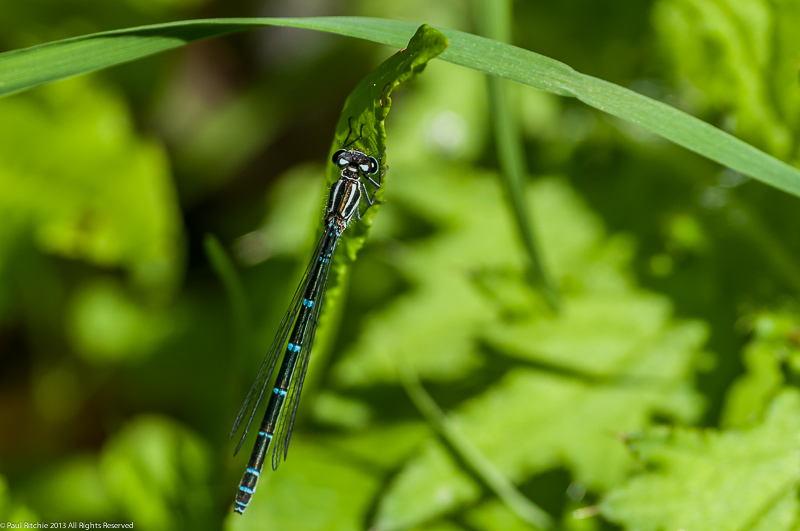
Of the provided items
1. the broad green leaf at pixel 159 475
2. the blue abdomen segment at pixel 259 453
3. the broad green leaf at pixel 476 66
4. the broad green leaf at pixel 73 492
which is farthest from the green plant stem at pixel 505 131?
the broad green leaf at pixel 73 492

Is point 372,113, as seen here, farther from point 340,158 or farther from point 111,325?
point 111,325

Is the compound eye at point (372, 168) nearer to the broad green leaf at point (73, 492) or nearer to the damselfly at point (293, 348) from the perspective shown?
the damselfly at point (293, 348)

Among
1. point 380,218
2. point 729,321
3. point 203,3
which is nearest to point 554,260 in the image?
point 729,321

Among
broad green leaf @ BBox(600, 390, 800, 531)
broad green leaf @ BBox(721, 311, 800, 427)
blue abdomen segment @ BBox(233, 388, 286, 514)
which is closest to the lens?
broad green leaf @ BBox(600, 390, 800, 531)

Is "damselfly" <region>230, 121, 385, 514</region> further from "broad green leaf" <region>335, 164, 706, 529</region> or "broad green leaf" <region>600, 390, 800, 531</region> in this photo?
"broad green leaf" <region>600, 390, 800, 531</region>

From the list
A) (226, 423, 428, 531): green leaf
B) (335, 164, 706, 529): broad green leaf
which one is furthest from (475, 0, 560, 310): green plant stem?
(226, 423, 428, 531): green leaf

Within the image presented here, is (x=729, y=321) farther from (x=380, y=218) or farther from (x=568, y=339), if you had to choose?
(x=380, y=218)
